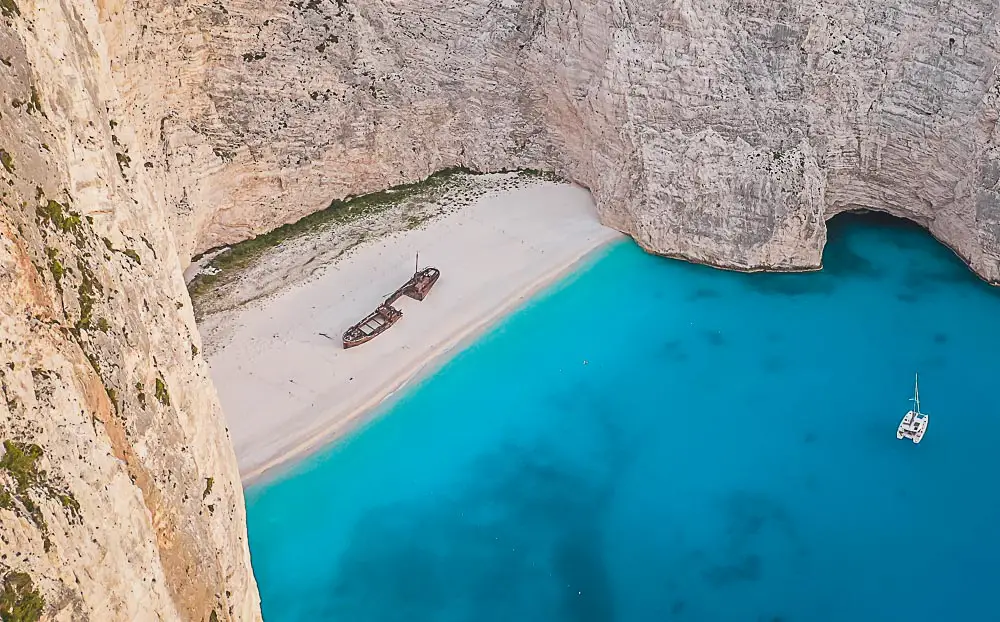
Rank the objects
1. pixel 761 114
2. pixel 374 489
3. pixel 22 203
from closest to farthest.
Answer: pixel 22 203
pixel 374 489
pixel 761 114

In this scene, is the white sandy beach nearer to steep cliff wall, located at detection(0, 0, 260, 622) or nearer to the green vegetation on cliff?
steep cliff wall, located at detection(0, 0, 260, 622)

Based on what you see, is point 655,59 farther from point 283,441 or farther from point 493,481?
point 283,441

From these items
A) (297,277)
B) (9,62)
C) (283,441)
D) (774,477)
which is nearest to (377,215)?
(297,277)

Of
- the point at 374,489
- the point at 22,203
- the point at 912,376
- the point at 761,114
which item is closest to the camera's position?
the point at 22,203

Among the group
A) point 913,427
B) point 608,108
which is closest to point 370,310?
point 608,108

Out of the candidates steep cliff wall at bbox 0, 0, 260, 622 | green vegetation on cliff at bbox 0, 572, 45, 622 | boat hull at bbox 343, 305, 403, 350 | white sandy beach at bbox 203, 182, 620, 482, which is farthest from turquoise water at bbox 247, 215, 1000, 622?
green vegetation on cliff at bbox 0, 572, 45, 622

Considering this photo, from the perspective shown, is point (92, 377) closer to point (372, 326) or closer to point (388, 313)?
point (372, 326)
